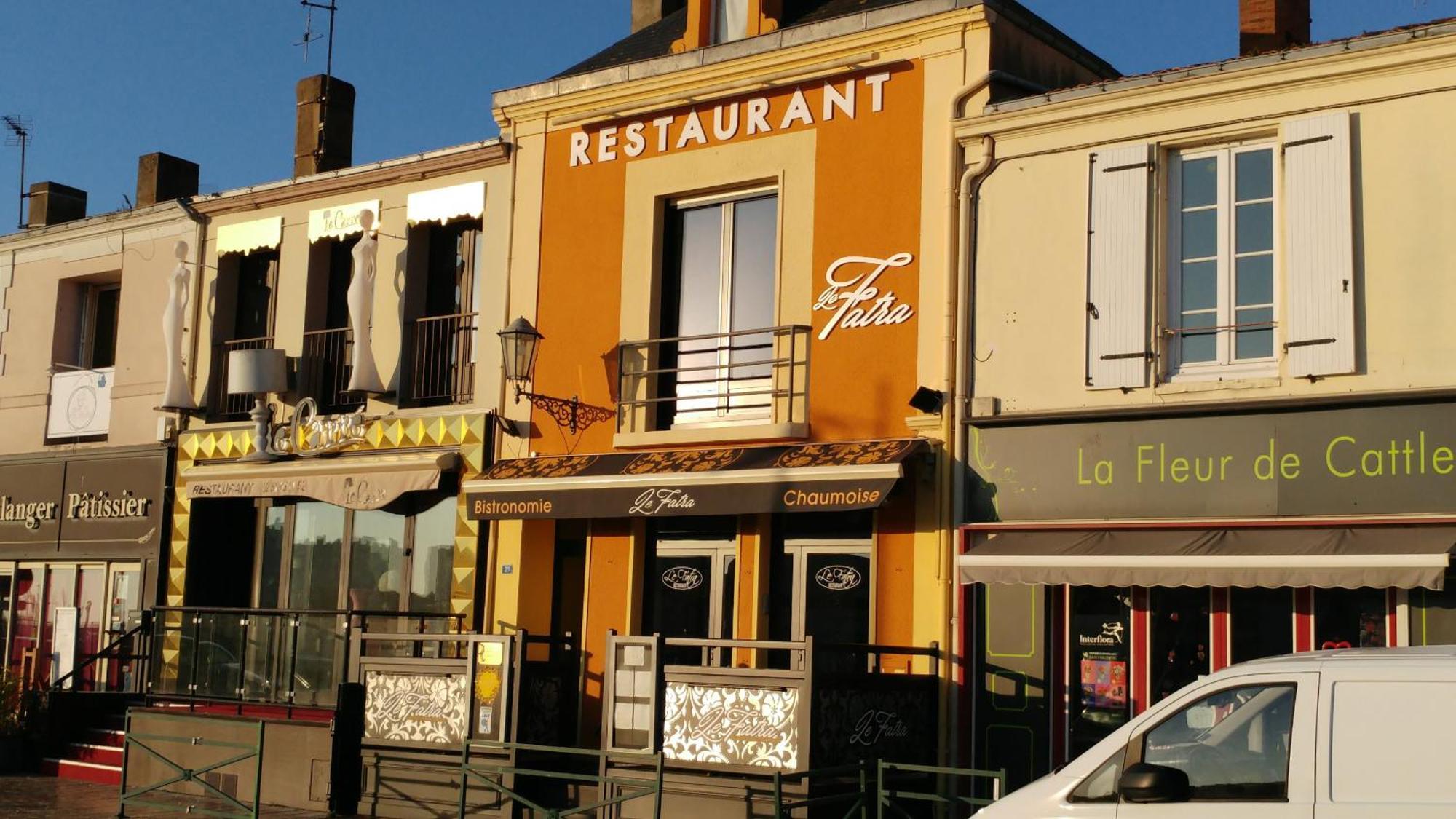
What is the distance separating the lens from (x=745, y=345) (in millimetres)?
15094

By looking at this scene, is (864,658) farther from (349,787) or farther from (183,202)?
(183,202)

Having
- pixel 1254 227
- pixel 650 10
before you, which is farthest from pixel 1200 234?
pixel 650 10

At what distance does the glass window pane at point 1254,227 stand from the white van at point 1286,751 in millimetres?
5640

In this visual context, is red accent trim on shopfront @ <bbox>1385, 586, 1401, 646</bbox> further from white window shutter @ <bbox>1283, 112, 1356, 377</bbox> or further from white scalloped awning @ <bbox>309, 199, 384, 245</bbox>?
white scalloped awning @ <bbox>309, 199, 384, 245</bbox>

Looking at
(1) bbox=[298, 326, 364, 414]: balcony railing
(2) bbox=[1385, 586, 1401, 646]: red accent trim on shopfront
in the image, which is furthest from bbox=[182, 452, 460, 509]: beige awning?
(2) bbox=[1385, 586, 1401, 646]: red accent trim on shopfront

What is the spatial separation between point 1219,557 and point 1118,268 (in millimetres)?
2603

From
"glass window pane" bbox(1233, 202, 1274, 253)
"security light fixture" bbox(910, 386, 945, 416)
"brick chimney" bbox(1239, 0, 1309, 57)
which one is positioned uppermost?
"brick chimney" bbox(1239, 0, 1309, 57)

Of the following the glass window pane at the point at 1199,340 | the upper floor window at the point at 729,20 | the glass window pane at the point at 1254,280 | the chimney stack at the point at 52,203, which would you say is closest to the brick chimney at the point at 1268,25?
Answer: the glass window pane at the point at 1254,280

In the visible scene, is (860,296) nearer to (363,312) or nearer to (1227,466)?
(1227,466)

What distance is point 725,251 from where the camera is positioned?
1552cm

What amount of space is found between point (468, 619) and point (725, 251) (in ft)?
14.8

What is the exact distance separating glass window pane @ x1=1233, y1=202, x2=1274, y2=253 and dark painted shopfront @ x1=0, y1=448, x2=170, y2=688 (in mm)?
12847

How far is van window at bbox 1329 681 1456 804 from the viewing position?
6.47 meters

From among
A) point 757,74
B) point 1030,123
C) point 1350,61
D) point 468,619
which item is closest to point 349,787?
point 468,619
